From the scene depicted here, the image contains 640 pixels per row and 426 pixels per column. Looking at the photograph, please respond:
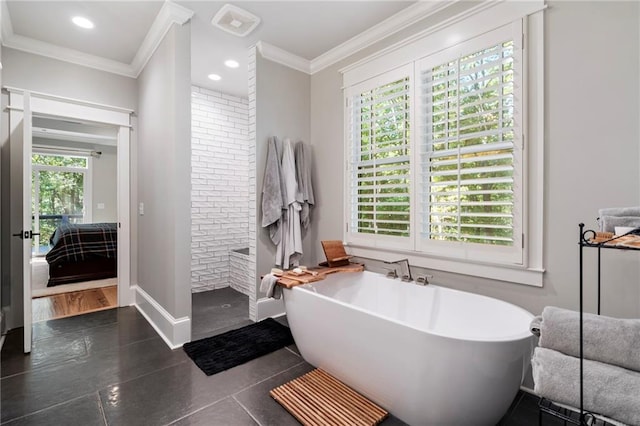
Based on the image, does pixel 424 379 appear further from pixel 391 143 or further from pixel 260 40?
pixel 260 40

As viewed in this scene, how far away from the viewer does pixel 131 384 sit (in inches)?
79.6

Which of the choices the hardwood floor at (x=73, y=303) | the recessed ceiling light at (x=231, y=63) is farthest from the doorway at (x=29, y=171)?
the recessed ceiling light at (x=231, y=63)

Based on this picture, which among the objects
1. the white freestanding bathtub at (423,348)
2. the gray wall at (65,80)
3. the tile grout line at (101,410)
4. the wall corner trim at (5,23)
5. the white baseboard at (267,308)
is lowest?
the tile grout line at (101,410)

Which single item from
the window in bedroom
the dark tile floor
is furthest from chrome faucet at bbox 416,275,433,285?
the window in bedroom

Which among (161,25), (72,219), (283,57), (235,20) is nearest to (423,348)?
(235,20)

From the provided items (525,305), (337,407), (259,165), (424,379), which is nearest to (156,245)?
(259,165)

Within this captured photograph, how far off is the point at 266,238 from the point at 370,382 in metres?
1.82

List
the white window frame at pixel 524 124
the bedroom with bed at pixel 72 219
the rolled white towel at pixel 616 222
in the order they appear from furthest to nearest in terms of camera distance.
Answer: the bedroom with bed at pixel 72 219 → the white window frame at pixel 524 124 → the rolled white towel at pixel 616 222

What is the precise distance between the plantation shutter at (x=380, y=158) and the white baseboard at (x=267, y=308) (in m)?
1.16

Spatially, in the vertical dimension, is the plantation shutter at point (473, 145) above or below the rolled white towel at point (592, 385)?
above

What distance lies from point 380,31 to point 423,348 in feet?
8.52

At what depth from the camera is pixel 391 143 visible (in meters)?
2.67

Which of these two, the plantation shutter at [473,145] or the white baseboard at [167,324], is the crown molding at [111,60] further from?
the white baseboard at [167,324]

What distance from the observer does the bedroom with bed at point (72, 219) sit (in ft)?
13.2
